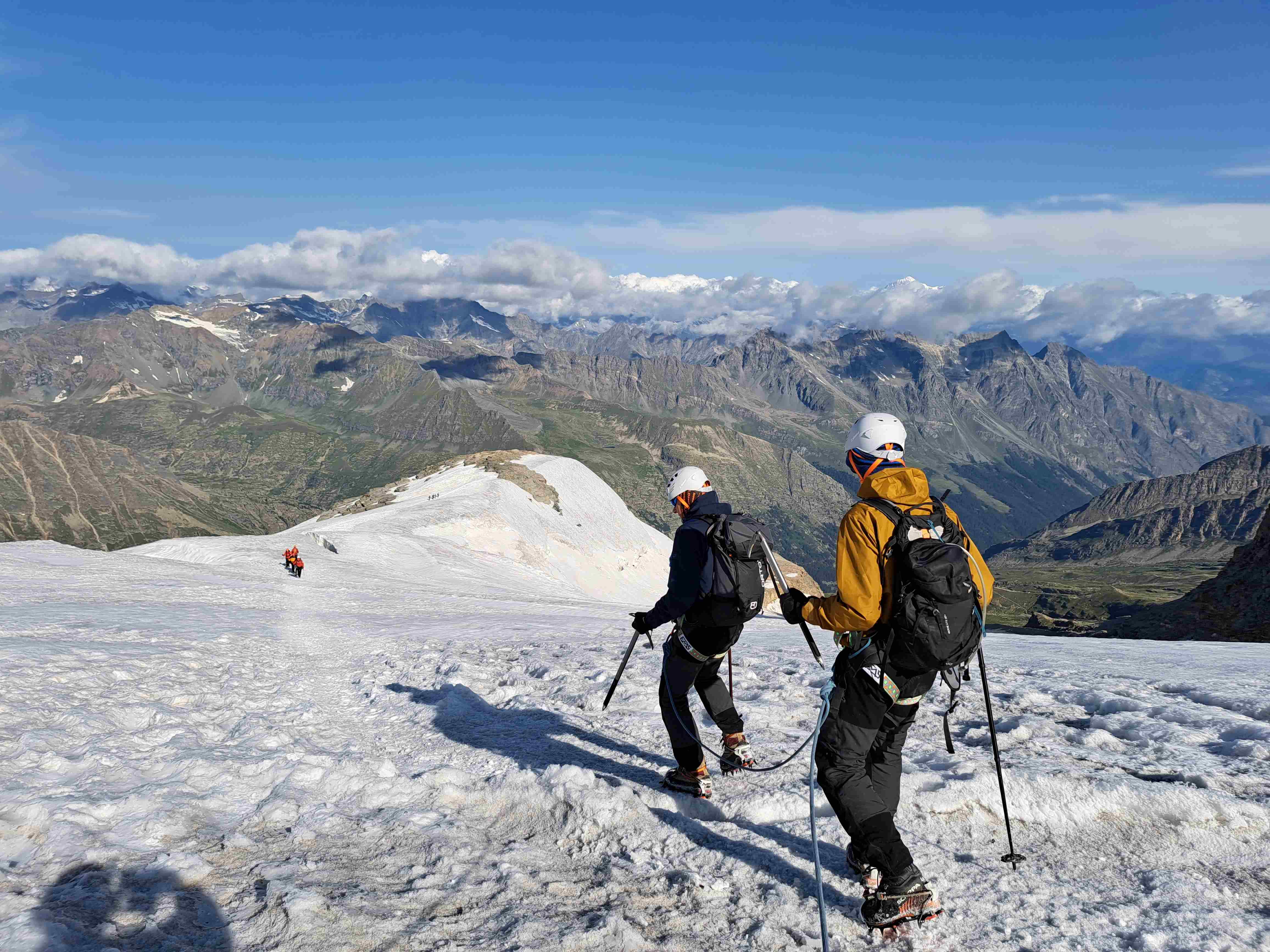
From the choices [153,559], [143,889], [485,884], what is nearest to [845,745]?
[485,884]

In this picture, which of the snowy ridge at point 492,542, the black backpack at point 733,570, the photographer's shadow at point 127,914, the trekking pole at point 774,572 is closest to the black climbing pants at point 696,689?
the black backpack at point 733,570

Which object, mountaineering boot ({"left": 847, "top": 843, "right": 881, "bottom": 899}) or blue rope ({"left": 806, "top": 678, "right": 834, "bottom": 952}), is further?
mountaineering boot ({"left": 847, "top": 843, "right": 881, "bottom": 899})

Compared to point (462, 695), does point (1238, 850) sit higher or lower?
higher

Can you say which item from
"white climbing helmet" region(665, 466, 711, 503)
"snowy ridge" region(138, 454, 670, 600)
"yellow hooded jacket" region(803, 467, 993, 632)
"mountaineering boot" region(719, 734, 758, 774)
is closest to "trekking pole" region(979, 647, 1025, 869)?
"yellow hooded jacket" region(803, 467, 993, 632)

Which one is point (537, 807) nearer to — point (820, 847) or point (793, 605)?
point (820, 847)

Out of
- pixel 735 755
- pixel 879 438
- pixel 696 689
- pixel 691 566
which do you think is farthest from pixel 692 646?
pixel 879 438

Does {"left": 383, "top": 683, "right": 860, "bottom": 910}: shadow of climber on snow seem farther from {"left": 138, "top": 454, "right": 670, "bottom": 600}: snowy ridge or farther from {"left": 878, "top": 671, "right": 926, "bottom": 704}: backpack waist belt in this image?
{"left": 138, "top": 454, "right": 670, "bottom": 600}: snowy ridge

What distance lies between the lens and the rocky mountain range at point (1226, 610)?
59.7 m

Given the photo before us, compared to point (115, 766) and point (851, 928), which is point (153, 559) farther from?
point (851, 928)

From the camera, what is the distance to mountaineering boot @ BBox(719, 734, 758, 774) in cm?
928

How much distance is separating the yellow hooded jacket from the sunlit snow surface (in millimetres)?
2666

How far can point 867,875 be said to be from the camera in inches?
251

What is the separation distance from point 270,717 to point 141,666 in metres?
3.07

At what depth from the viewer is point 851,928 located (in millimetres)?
6191
